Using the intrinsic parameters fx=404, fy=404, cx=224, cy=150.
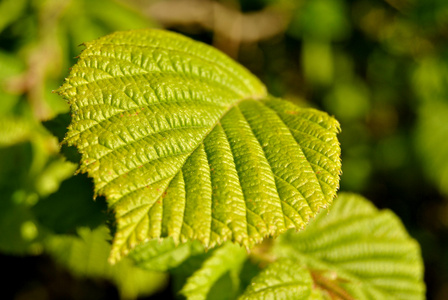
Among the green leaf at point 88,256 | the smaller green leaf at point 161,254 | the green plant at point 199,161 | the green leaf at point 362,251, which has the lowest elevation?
the green leaf at point 88,256

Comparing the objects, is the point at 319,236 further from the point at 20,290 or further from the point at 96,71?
the point at 20,290

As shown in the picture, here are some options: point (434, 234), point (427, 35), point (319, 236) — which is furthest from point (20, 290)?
point (427, 35)

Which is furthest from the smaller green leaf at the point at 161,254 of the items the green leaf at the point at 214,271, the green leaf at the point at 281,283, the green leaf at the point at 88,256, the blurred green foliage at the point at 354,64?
the blurred green foliage at the point at 354,64

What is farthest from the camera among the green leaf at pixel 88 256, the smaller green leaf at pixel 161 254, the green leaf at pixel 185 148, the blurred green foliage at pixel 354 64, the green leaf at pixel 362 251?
Result: the blurred green foliage at pixel 354 64

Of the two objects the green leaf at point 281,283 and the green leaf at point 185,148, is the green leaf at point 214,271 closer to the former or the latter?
the green leaf at point 281,283

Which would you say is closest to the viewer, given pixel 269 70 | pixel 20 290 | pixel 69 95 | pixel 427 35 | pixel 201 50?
pixel 69 95

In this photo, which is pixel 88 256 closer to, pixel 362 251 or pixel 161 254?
pixel 161 254

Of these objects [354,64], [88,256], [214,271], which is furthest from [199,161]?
[354,64]
